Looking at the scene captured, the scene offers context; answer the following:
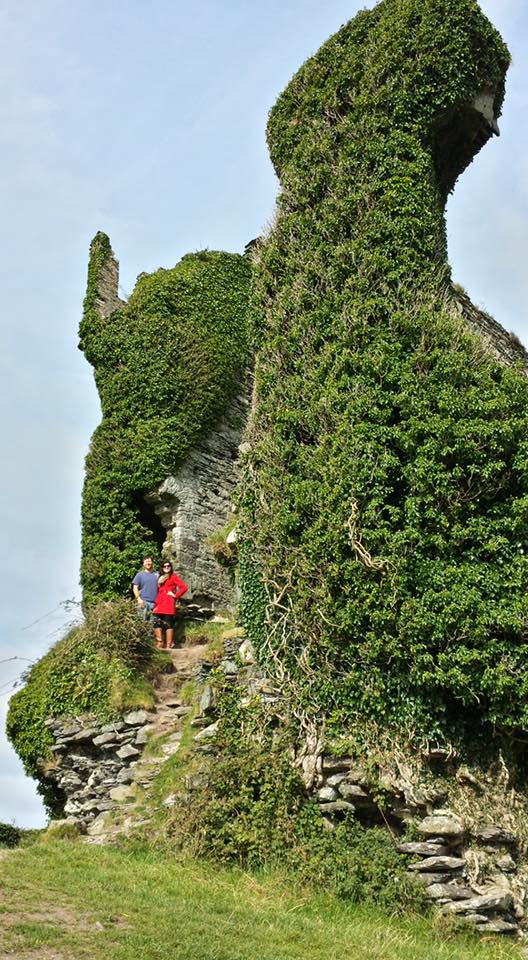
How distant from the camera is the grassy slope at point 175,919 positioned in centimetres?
663

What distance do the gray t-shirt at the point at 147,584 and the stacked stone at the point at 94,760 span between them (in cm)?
258

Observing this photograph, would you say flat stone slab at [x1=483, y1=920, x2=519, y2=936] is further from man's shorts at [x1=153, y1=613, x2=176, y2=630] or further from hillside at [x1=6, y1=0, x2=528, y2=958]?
man's shorts at [x1=153, y1=613, x2=176, y2=630]

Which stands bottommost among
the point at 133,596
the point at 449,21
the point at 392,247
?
the point at 133,596

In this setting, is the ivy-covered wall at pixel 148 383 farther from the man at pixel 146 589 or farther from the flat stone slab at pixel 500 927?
the flat stone slab at pixel 500 927

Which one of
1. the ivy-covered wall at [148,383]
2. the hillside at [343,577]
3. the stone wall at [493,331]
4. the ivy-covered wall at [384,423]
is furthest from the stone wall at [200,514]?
the stone wall at [493,331]

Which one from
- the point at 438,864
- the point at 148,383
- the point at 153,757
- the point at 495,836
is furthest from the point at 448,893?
the point at 148,383

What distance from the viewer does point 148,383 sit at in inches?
671

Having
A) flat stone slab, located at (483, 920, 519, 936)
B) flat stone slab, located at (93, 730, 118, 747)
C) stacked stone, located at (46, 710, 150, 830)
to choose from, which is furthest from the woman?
flat stone slab, located at (483, 920, 519, 936)

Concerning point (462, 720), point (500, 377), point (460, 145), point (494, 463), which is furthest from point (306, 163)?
point (462, 720)

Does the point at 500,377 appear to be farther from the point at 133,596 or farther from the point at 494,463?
the point at 133,596

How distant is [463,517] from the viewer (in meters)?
10.5

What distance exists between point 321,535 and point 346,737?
2301 millimetres

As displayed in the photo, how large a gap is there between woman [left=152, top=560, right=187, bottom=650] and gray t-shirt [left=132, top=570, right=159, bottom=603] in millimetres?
82

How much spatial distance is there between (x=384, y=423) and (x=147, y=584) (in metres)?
5.39
